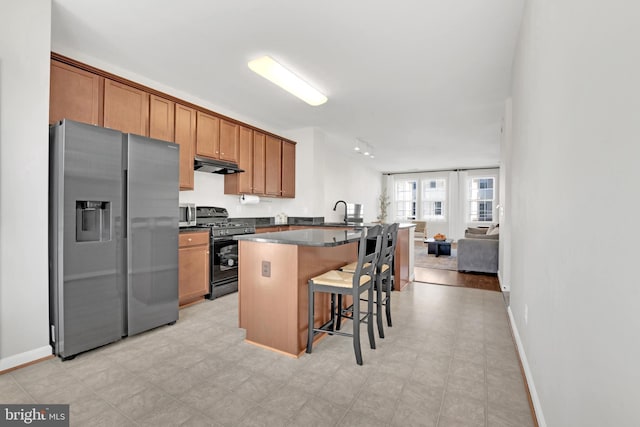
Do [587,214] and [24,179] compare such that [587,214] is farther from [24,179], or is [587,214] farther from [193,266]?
[193,266]

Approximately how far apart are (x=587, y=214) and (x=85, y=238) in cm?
311

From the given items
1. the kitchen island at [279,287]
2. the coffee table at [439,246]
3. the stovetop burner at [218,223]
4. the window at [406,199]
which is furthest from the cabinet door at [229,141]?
the window at [406,199]

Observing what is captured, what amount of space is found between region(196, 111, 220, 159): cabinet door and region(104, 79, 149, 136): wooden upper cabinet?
0.68 metres

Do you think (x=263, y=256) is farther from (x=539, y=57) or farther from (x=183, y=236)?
(x=539, y=57)

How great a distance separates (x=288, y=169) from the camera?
18.2 feet

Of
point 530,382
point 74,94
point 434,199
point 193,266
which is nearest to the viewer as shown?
point 530,382

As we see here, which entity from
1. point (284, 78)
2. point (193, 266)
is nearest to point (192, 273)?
point (193, 266)

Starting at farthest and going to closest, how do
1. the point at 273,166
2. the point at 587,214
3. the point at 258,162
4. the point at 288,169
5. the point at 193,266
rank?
the point at 288,169, the point at 273,166, the point at 258,162, the point at 193,266, the point at 587,214

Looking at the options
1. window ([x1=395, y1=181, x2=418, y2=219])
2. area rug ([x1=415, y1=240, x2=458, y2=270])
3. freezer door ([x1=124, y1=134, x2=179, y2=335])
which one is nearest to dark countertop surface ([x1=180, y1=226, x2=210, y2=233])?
freezer door ([x1=124, y1=134, x2=179, y2=335])

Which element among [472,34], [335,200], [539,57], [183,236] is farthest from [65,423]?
[335,200]

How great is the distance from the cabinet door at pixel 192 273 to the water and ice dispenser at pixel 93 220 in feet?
3.34

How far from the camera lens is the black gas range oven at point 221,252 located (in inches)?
150

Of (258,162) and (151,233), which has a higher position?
(258,162)

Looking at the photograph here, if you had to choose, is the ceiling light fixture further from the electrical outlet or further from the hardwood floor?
the electrical outlet
